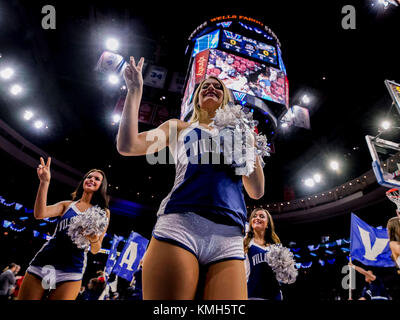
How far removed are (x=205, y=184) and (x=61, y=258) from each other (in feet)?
7.82

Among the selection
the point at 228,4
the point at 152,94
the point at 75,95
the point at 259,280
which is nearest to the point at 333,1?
the point at 228,4

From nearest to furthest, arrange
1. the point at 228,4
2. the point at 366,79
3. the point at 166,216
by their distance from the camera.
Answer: the point at 166,216
the point at 228,4
the point at 366,79

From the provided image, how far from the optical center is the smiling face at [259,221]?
3.81 metres

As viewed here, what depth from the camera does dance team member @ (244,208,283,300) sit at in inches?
119

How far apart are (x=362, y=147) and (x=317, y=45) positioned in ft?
28.7

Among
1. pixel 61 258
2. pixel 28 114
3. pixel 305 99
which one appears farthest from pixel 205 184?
pixel 28 114

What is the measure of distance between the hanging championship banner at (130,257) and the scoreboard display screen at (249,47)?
8249 mm

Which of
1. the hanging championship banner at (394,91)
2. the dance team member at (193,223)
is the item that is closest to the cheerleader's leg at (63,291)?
the dance team member at (193,223)

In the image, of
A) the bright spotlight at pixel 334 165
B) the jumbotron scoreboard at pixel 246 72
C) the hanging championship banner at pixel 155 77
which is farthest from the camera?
the bright spotlight at pixel 334 165

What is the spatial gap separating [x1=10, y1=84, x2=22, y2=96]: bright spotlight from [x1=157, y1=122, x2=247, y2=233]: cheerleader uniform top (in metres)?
18.7

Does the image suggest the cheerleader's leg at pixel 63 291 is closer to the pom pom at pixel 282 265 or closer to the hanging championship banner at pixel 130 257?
the pom pom at pixel 282 265

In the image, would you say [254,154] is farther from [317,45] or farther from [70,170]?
[70,170]

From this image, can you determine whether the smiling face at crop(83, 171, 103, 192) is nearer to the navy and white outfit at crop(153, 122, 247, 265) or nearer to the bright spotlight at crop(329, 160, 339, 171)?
the navy and white outfit at crop(153, 122, 247, 265)

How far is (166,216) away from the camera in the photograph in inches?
51.3
